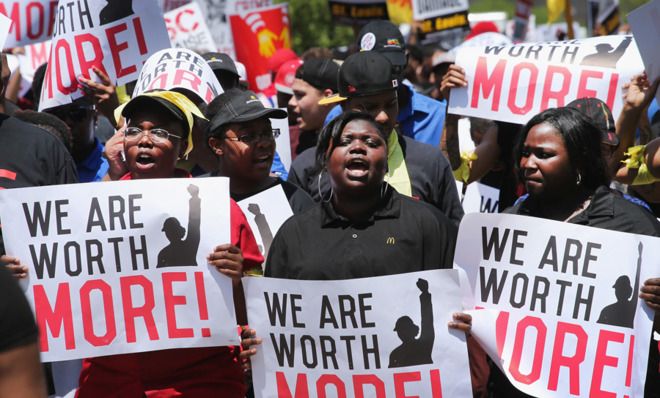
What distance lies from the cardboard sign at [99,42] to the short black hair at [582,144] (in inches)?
118

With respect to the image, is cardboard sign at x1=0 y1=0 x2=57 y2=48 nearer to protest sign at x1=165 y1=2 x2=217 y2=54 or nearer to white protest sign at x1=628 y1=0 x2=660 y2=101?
protest sign at x1=165 y1=2 x2=217 y2=54

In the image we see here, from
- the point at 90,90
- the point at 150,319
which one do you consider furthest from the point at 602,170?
the point at 90,90

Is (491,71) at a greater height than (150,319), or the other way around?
(491,71)

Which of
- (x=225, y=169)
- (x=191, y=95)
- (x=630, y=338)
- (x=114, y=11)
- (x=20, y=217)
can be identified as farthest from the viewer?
(x=114, y=11)

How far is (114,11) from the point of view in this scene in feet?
23.6

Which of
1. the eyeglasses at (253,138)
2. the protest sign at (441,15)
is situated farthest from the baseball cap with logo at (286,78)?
the eyeglasses at (253,138)

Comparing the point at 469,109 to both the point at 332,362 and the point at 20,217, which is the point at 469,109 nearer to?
the point at 332,362

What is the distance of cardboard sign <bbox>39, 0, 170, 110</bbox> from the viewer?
23.0 ft

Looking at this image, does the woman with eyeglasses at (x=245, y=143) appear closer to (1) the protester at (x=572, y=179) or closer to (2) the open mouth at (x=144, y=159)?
(2) the open mouth at (x=144, y=159)

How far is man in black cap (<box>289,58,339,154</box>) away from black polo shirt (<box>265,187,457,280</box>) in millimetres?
3503

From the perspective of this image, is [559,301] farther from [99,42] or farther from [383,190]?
[99,42]

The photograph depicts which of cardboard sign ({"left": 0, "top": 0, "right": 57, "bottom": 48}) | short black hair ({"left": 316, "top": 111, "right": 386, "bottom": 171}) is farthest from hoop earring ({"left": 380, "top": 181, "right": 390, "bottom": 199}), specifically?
cardboard sign ({"left": 0, "top": 0, "right": 57, "bottom": 48})

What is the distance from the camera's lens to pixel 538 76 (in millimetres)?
6750

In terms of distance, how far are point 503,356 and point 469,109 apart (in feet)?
7.16
